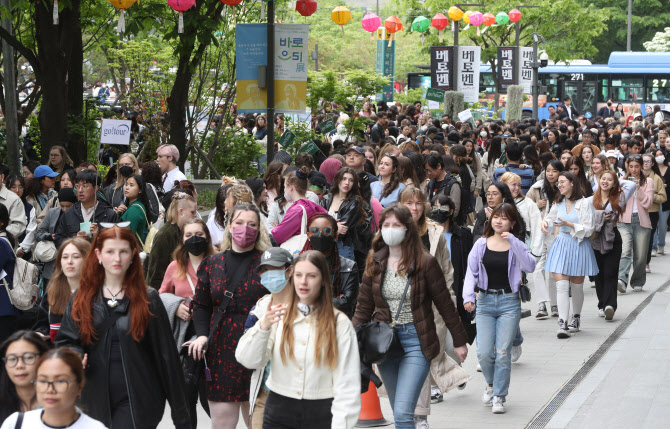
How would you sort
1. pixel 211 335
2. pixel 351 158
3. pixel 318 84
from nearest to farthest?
pixel 211 335 → pixel 351 158 → pixel 318 84

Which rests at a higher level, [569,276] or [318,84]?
[318,84]

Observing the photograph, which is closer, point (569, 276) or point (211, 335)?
point (211, 335)

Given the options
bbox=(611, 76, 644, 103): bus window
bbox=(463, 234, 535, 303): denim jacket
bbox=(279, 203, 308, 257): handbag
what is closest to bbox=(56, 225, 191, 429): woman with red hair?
bbox=(279, 203, 308, 257): handbag

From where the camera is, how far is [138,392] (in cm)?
514

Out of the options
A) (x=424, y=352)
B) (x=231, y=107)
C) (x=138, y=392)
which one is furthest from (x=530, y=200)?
(x=231, y=107)

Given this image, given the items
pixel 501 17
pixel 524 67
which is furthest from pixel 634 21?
pixel 501 17

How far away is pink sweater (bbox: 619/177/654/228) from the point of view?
527 inches

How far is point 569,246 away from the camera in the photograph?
11.2m

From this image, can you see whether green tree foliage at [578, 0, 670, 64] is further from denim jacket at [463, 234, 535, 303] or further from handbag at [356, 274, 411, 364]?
handbag at [356, 274, 411, 364]

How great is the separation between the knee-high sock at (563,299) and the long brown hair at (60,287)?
622 cm

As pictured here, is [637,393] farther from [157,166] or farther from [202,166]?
[202,166]

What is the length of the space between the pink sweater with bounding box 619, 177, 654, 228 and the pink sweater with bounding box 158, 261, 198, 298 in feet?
25.1

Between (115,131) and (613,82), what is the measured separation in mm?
34920

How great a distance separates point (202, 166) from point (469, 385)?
10714mm
